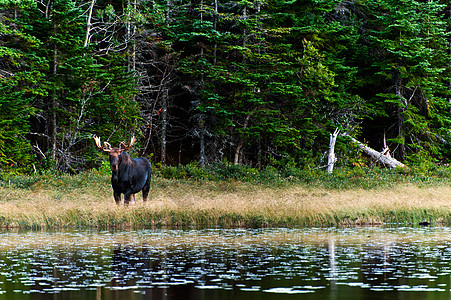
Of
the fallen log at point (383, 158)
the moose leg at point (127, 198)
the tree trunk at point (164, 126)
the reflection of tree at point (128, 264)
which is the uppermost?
the tree trunk at point (164, 126)

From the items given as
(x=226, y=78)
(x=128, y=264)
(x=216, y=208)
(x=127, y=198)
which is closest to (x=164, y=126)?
(x=226, y=78)

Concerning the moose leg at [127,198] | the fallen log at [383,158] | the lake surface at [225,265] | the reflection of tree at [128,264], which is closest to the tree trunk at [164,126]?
the fallen log at [383,158]

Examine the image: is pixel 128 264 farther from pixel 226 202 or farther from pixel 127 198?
pixel 226 202

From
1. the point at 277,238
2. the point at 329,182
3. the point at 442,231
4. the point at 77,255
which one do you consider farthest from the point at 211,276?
the point at 329,182

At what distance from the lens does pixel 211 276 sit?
952 cm

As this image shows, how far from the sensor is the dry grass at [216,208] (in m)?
18.2

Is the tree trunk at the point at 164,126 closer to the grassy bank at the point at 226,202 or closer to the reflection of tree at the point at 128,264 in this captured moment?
the grassy bank at the point at 226,202

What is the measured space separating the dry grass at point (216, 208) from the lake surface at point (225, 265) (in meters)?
2.07

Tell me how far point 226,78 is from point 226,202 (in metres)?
13.0

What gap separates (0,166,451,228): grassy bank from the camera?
18.3 metres

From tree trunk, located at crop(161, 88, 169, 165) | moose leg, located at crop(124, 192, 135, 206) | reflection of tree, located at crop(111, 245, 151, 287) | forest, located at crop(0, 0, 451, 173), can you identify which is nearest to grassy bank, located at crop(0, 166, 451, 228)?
moose leg, located at crop(124, 192, 135, 206)

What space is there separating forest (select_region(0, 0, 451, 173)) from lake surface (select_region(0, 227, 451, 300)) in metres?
14.2

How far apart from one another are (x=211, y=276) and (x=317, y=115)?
81.7 ft

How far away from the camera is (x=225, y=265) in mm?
10617
